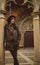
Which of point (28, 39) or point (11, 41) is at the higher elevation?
point (11, 41)

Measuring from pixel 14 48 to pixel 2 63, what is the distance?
2467mm

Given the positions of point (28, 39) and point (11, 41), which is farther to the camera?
point (28, 39)

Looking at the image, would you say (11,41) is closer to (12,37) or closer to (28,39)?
(12,37)

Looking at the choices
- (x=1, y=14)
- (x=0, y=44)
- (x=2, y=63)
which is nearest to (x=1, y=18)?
(x=1, y=14)

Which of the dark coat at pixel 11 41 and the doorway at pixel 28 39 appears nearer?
the dark coat at pixel 11 41

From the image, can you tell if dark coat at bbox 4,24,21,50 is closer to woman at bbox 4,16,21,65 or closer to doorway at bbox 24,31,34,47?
woman at bbox 4,16,21,65

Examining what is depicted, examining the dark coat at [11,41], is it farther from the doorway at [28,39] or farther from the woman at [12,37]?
the doorway at [28,39]

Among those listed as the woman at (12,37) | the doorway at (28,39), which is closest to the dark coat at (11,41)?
the woman at (12,37)

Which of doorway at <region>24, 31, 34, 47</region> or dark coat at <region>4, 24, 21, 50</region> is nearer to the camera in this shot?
dark coat at <region>4, 24, 21, 50</region>

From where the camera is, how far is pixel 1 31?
27.2 feet

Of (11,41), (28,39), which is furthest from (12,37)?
(28,39)

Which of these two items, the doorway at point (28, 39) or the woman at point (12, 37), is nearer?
the woman at point (12, 37)

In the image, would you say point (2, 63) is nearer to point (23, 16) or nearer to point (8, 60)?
point (8, 60)

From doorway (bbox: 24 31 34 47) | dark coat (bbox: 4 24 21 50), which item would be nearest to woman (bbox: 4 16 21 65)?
dark coat (bbox: 4 24 21 50)
